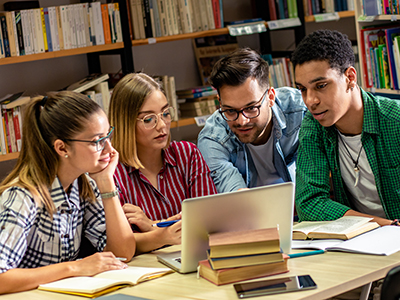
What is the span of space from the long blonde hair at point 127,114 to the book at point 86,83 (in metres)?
1.03

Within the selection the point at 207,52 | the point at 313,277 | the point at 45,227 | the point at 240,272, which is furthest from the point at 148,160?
the point at 207,52

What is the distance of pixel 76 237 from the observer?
1780 millimetres

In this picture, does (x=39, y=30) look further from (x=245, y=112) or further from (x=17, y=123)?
(x=245, y=112)

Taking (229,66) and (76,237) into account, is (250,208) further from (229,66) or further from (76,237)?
(229,66)

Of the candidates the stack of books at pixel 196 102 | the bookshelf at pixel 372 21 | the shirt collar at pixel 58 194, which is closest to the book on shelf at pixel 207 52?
the stack of books at pixel 196 102

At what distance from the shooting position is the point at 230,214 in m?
1.51

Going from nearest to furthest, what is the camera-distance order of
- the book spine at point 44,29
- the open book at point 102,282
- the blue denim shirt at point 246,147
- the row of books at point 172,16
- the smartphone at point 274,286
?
1. the smartphone at point 274,286
2. the open book at point 102,282
3. the blue denim shirt at point 246,147
4. the book spine at point 44,29
5. the row of books at point 172,16

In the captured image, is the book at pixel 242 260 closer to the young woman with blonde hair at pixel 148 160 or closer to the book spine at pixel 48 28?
the young woman with blonde hair at pixel 148 160

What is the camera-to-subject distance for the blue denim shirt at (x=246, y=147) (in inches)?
96.0

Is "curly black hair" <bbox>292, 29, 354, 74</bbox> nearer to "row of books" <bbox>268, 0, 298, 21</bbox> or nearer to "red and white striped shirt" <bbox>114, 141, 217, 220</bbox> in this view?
"red and white striped shirt" <bbox>114, 141, 217, 220</bbox>

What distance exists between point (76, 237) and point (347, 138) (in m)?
1.11

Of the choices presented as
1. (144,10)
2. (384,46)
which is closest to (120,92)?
(144,10)

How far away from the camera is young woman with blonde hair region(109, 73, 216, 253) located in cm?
210

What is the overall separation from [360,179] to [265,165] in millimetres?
532
